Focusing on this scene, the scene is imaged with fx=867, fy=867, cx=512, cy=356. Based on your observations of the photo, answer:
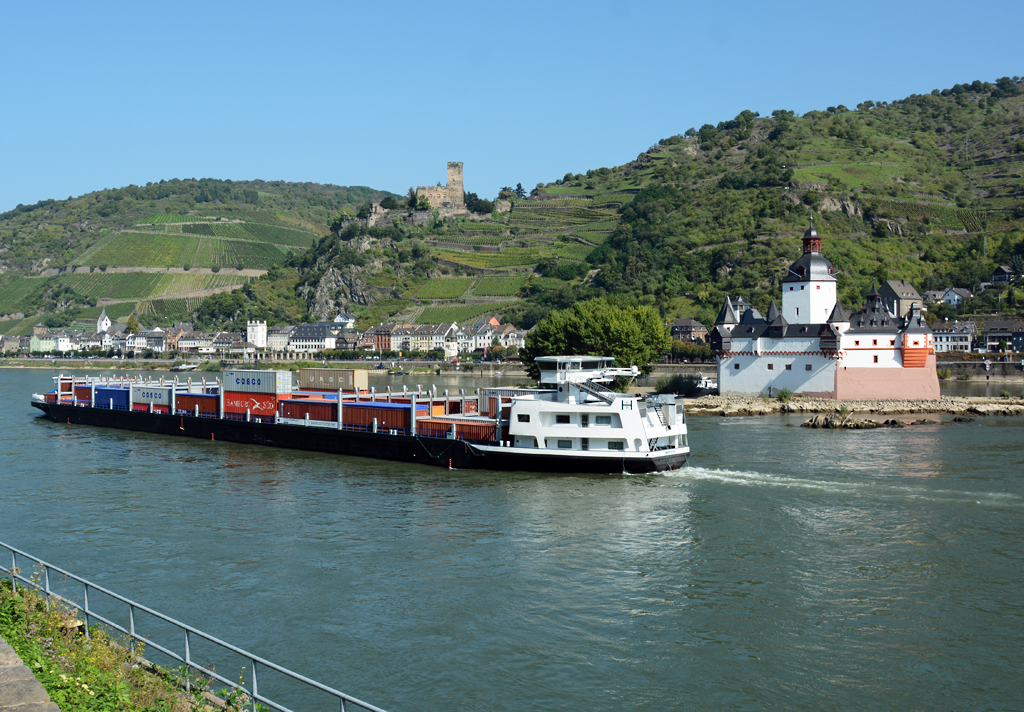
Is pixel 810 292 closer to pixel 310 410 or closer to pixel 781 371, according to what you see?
pixel 781 371

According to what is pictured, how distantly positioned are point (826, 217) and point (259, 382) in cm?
11699

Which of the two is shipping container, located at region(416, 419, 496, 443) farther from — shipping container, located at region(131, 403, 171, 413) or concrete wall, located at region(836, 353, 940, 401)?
concrete wall, located at region(836, 353, 940, 401)

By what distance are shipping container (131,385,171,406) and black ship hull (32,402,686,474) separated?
111 centimetres

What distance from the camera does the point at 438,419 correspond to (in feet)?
136

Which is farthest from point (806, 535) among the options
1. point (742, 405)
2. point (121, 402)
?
point (121, 402)

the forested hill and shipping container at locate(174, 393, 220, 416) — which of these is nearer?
shipping container at locate(174, 393, 220, 416)

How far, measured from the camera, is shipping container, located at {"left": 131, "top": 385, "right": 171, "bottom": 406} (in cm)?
5506

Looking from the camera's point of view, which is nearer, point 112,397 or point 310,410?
point 310,410

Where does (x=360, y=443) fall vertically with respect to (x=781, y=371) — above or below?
below

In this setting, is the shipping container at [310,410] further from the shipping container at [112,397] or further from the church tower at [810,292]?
the church tower at [810,292]

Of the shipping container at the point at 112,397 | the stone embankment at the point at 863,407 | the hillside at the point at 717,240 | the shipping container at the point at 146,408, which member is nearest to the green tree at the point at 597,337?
the stone embankment at the point at 863,407

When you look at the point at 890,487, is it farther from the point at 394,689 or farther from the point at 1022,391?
the point at 1022,391

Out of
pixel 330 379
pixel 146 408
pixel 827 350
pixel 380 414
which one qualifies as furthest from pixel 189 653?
pixel 827 350

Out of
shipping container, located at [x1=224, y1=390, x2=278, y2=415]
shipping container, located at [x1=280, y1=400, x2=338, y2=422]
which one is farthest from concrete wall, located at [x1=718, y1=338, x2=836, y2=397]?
Answer: shipping container, located at [x1=224, y1=390, x2=278, y2=415]
